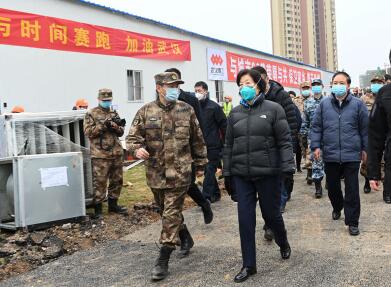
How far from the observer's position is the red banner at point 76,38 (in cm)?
1094

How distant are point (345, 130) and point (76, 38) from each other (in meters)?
8.93

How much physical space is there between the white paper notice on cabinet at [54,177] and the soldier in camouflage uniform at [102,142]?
59 centimetres

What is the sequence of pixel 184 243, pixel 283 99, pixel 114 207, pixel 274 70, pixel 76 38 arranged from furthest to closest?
1. pixel 274 70
2. pixel 76 38
3. pixel 114 207
4. pixel 283 99
5. pixel 184 243

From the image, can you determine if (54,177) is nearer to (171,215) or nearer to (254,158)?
(171,215)

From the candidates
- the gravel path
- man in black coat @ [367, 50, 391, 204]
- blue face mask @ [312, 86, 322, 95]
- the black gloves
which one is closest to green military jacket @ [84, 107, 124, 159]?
the gravel path

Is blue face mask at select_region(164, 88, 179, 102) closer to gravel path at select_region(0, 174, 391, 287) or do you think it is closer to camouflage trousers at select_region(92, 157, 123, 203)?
gravel path at select_region(0, 174, 391, 287)

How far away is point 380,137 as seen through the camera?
139 inches

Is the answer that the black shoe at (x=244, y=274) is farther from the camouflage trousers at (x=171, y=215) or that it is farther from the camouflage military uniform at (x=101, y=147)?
the camouflage military uniform at (x=101, y=147)

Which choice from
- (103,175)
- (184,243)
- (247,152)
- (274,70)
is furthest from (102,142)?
(274,70)

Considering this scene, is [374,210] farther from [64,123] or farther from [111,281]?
[64,123]

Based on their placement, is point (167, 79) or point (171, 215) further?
point (167, 79)

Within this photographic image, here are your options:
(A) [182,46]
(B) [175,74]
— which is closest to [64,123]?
(B) [175,74]

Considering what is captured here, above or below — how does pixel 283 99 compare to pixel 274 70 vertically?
below

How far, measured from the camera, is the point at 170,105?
15.7 ft
